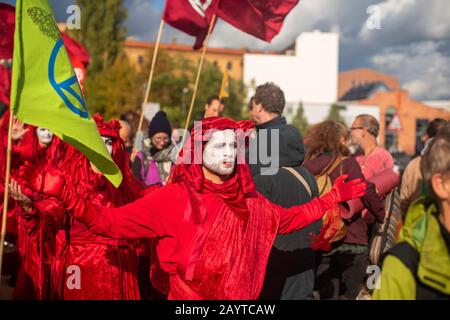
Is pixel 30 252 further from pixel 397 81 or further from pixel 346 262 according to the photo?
pixel 397 81

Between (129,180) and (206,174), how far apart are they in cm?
141

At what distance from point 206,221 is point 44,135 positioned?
2.43m

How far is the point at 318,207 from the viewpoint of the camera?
3.85 metres

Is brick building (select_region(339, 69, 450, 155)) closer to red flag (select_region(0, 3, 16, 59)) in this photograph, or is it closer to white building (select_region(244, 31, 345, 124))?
white building (select_region(244, 31, 345, 124))

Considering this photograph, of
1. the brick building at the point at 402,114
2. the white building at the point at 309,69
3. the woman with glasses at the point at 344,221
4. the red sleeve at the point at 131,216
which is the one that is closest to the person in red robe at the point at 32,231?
the red sleeve at the point at 131,216

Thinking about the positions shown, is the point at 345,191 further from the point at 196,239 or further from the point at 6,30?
the point at 6,30

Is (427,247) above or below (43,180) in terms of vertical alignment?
below

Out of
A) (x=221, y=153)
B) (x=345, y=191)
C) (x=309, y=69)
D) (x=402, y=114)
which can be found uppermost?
(x=309, y=69)

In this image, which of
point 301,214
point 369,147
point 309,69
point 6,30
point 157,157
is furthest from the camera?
point 309,69

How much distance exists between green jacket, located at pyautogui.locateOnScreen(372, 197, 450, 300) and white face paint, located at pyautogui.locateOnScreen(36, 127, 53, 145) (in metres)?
3.51

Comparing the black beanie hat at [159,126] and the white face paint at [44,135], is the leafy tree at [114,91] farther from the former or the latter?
the white face paint at [44,135]

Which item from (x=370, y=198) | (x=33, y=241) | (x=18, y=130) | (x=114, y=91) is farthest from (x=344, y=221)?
(x=114, y=91)

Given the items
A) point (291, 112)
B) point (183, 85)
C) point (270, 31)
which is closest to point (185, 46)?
point (291, 112)

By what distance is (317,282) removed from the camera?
5.79 metres
